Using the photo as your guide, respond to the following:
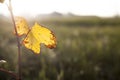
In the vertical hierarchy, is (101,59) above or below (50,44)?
below

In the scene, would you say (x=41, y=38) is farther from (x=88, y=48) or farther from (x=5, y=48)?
(x=88, y=48)

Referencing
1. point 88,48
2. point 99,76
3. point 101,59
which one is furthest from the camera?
point 88,48

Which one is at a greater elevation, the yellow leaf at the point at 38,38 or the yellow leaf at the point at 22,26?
the yellow leaf at the point at 22,26

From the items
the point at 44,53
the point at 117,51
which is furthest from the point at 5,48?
the point at 117,51

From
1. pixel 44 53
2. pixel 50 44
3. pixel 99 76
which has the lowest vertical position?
pixel 99 76

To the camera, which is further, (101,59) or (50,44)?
(101,59)

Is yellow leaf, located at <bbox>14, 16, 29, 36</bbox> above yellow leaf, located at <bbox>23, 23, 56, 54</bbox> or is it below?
above

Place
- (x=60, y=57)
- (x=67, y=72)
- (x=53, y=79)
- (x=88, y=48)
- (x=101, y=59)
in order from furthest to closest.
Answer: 1. (x=88, y=48)
2. (x=101, y=59)
3. (x=60, y=57)
4. (x=67, y=72)
5. (x=53, y=79)
